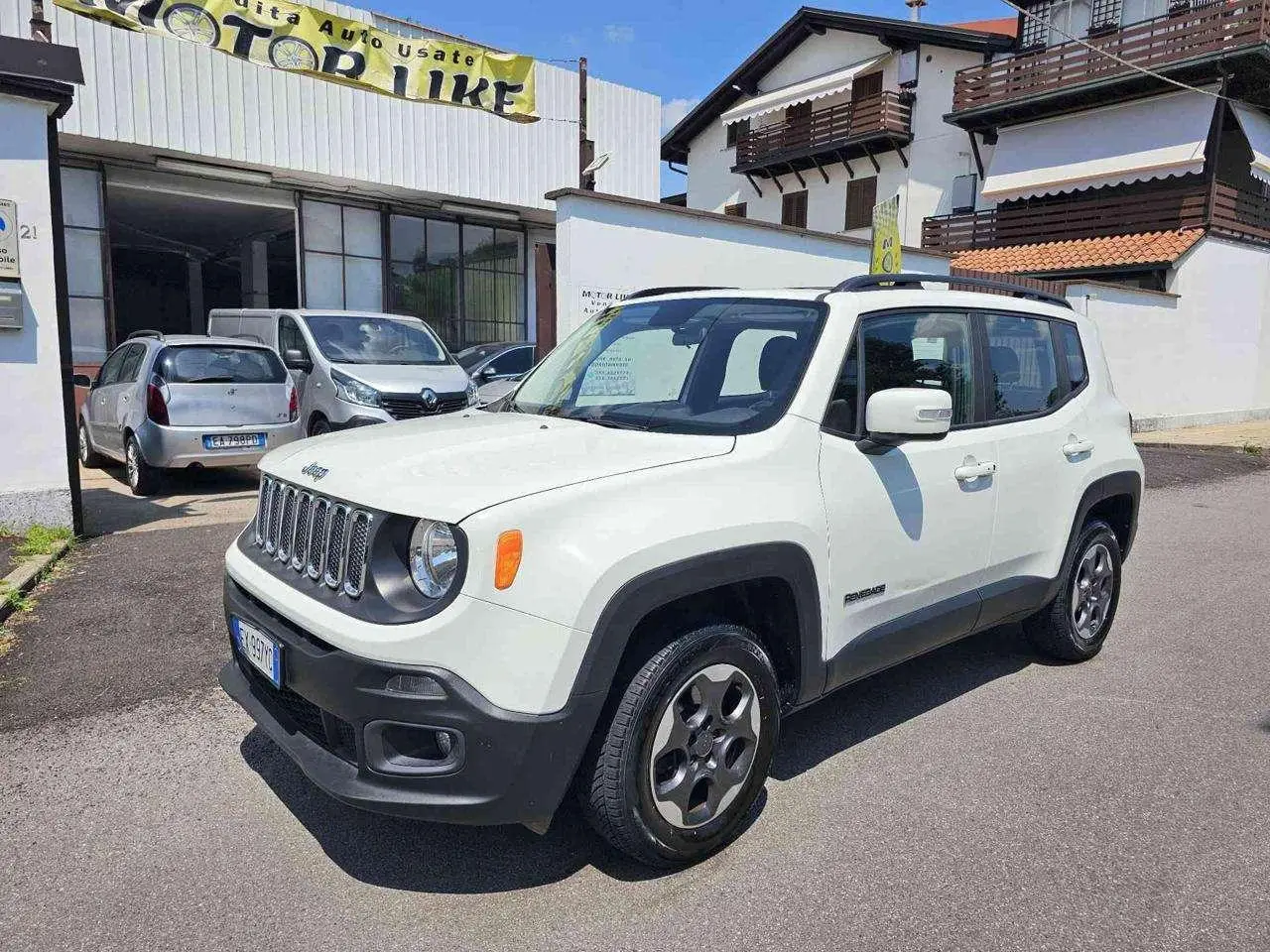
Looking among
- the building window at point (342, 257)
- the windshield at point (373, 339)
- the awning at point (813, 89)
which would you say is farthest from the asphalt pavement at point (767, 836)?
the awning at point (813, 89)

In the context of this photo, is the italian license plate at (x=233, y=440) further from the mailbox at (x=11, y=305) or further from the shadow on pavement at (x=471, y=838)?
the shadow on pavement at (x=471, y=838)

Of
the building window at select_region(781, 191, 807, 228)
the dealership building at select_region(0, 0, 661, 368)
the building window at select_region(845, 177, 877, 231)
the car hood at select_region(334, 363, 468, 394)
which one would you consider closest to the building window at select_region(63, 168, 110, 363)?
the dealership building at select_region(0, 0, 661, 368)

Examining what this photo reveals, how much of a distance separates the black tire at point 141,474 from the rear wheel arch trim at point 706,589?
308 inches

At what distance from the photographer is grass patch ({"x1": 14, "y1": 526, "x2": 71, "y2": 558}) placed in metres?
6.16

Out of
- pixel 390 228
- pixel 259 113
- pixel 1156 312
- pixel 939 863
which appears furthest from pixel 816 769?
pixel 1156 312

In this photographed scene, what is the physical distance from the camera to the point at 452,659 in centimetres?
233

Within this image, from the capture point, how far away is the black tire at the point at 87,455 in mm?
10875

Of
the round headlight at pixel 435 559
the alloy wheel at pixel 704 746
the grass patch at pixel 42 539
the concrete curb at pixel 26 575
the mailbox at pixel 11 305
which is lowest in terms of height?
the concrete curb at pixel 26 575

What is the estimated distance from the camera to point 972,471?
3.62m

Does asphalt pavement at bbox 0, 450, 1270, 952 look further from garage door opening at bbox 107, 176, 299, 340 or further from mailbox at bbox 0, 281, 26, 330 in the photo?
garage door opening at bbox 107, 176, 299, 340

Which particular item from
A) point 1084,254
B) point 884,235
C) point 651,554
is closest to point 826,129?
point 1084,254

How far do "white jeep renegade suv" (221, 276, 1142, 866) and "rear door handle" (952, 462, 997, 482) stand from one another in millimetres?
17

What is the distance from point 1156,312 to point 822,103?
14428 mm

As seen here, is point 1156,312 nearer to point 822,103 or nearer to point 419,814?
point 822,103
